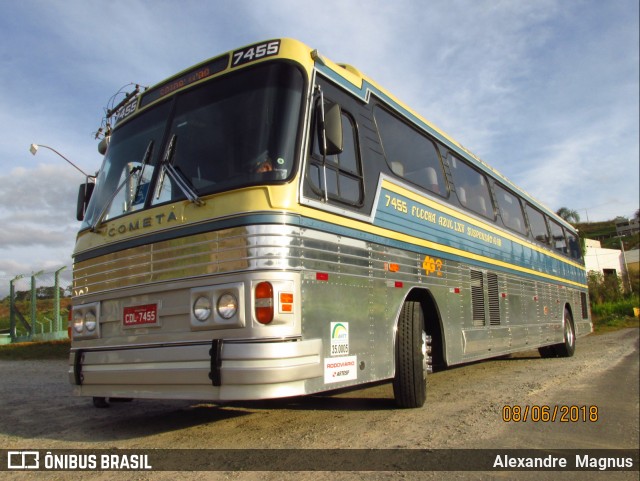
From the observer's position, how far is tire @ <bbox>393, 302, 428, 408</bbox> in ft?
17.6

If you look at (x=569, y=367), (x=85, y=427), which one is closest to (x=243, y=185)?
(x=85, y=427)

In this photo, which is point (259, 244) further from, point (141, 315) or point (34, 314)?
point (34, 314)

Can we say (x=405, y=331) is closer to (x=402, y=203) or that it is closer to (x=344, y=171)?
(x=402, y=203)

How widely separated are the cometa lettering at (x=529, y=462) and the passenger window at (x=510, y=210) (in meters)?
6.26

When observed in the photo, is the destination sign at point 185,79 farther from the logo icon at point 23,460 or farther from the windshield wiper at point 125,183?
the logo icon at point 23,460

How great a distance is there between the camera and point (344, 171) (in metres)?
4.88

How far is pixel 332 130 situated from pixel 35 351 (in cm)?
1852

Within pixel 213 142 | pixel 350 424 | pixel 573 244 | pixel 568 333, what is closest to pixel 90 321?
pixel 213 142

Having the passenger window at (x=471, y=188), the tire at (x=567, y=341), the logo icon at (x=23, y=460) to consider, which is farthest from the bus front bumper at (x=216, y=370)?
the tire at (x=567, y=341)

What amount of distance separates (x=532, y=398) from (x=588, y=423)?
47.5 inches

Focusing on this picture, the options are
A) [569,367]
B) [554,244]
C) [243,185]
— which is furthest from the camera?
[554,244]

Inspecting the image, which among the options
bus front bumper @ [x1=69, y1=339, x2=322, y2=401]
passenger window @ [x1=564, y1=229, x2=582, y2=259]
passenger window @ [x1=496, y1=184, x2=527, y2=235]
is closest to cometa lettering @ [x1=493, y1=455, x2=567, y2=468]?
bus front bumper @ [x1=69, y1=339, x2=322, y2=401]

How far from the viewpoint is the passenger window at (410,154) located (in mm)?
5797

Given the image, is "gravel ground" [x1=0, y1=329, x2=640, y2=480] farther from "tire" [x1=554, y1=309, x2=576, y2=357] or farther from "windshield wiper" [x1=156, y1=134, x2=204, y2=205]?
"tire" [x1=554, y1=309, x2=576, y2=357]
